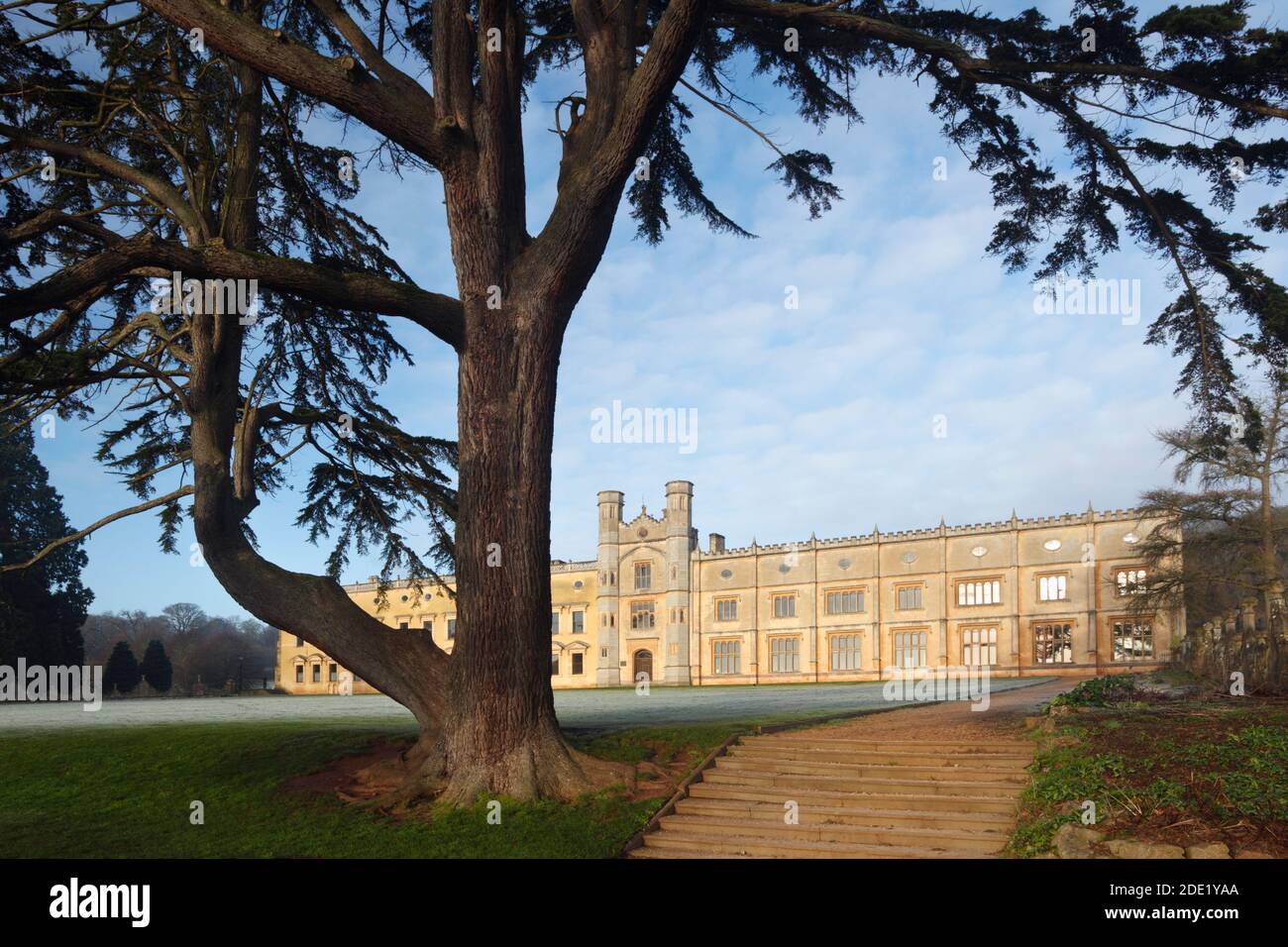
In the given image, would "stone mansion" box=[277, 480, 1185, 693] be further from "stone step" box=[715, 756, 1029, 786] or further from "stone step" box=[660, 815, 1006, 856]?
"stone step" box=[660, 815, 1006, 856]

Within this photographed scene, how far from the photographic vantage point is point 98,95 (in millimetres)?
10570

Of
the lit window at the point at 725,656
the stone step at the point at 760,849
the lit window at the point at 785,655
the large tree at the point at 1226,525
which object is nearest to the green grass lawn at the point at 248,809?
the stone step at the point at 760,849

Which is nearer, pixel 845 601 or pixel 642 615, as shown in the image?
pixel 845 601

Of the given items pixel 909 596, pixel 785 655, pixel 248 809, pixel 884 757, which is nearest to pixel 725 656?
pixel 785 655

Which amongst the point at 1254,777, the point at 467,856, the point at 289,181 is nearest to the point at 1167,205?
the point at 1254,777

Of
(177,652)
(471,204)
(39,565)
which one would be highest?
(471,204)

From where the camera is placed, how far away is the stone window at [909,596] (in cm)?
4388

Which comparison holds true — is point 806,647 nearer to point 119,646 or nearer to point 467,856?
point 119,646

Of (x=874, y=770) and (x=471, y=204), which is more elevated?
(x=471, y=204)

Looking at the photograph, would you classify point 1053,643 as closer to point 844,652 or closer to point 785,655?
point 844,652

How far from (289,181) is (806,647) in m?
38.2

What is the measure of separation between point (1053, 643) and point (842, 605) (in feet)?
31.0

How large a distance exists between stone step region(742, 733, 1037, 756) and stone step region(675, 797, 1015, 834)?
5.22ft

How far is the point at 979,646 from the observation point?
138ft
